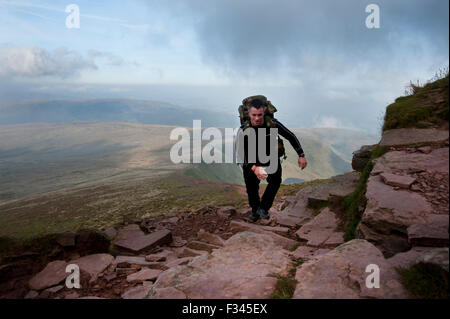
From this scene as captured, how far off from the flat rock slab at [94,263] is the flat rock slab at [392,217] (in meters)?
5.83

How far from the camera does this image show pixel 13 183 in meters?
116

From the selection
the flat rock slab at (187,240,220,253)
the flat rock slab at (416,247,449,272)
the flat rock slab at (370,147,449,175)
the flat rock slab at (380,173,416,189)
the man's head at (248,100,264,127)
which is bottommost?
the flat rock slab at (187,240,220,253)

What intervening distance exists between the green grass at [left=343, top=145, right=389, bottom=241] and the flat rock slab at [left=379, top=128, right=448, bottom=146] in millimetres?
285

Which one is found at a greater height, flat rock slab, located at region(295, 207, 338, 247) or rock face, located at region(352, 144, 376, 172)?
rock face, located at region(352, 144, 376, 172)

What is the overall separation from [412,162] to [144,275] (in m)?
6.37

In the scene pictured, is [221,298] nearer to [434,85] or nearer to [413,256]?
[413,256]

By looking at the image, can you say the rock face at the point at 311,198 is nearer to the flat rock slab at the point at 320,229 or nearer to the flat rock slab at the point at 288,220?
the flat rock slab at the point at 288,220

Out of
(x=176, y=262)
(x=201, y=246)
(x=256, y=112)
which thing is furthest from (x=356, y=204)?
(x=176, y=262)

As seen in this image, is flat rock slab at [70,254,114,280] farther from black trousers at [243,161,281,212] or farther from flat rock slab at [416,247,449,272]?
flat rock slab at [416,247,449,272]

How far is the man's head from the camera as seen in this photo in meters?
6.76

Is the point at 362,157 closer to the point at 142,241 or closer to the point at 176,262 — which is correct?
the point at 176,262

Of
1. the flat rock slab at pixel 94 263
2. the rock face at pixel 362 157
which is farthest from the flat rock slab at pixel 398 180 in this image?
the flat rock slab at pixel 94 263

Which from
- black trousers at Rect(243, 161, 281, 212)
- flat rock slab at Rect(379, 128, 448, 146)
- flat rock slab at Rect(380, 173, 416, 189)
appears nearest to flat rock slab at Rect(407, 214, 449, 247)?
flat rock slab at Rect(380, 173, 416, 189)

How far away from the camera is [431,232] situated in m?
4.08
